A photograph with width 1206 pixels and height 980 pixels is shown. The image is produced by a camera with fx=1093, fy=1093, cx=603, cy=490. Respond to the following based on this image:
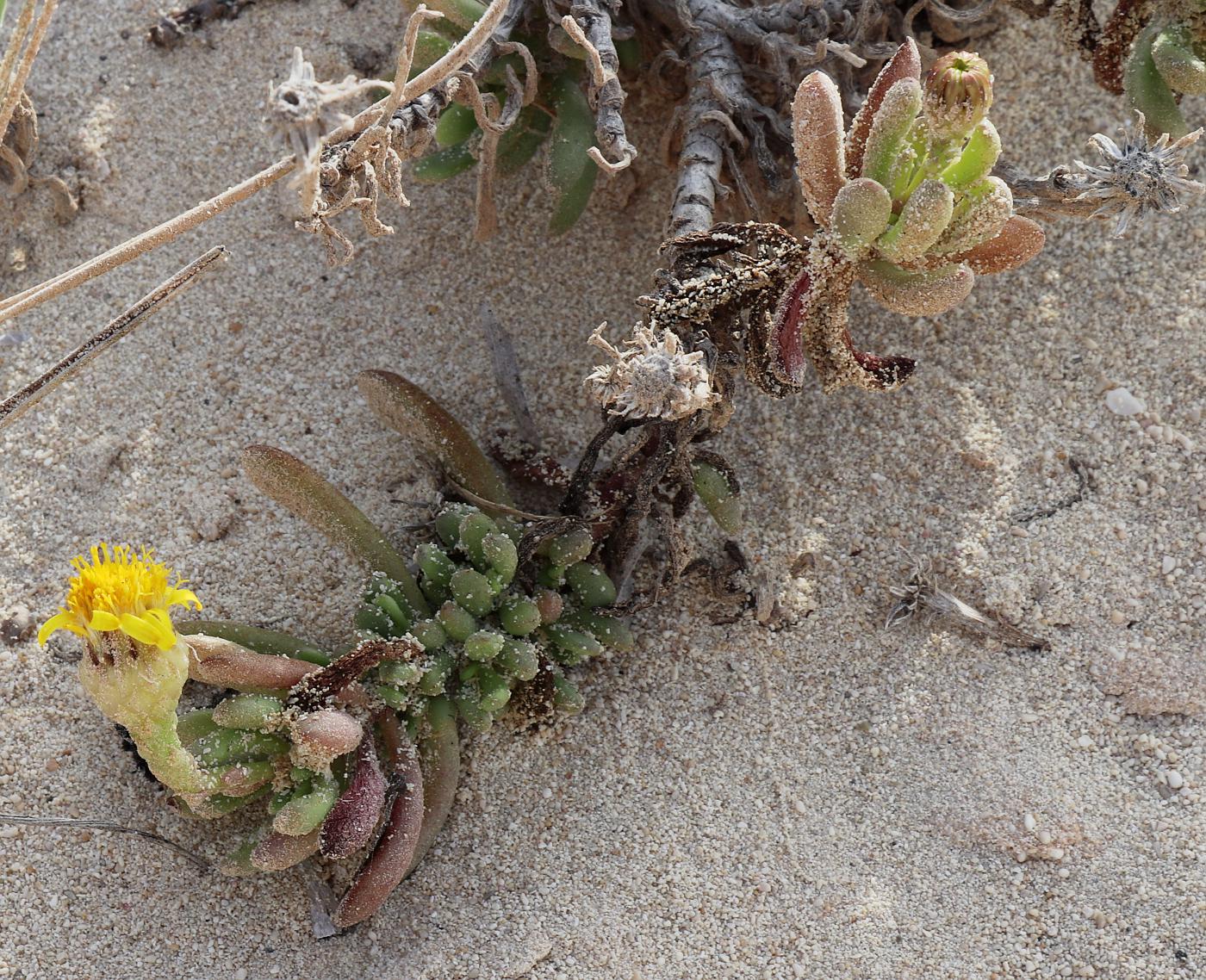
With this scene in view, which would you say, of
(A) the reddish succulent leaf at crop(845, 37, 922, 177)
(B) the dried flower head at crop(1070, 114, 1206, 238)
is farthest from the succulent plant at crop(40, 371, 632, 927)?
(B) the dried flower head at crop(1070, 114, 1206, 238)

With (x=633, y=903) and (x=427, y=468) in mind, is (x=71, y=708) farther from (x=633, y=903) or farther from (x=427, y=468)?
(x=633, y=903)

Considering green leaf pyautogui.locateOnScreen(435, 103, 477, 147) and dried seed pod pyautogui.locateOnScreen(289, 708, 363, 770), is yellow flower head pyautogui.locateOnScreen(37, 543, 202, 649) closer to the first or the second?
dried seed pod pyautogui.locateOnScreen(289, 708, 363, 770)

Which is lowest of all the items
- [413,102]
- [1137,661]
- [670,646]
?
A: [1137,661]

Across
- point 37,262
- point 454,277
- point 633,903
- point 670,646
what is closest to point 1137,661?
point 670,646

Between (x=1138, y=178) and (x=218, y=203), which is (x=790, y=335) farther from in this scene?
(x=218, y=203)

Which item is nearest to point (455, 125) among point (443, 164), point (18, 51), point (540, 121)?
point (443, 164)

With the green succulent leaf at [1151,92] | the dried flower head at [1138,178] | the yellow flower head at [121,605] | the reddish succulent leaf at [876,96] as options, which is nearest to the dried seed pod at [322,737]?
the yellow flower head at [121,605]
